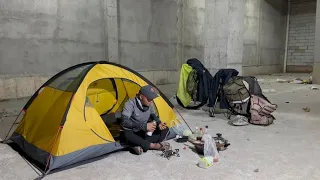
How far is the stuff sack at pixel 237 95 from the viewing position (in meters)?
3.93

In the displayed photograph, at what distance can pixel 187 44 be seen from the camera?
9.40 metres

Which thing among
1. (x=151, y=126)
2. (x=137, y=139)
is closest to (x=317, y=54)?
(x=151, y=126)

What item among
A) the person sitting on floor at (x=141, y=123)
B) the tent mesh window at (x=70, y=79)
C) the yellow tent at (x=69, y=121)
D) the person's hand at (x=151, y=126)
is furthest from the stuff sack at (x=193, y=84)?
the tent mesh window at (x=70, y=79)

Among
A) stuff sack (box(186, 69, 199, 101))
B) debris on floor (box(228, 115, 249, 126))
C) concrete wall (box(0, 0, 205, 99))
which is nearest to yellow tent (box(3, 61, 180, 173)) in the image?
debris on floor (box(228, 115, 249, 126))

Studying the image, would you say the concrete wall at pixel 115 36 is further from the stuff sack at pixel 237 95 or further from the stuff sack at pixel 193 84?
the stuff sack at pixel 237 95

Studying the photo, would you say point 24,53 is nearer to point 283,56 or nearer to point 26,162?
point 26,162

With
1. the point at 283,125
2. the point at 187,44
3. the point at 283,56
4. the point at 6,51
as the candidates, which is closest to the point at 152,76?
the point at 187,44

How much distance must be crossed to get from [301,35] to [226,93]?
11574 millimetres

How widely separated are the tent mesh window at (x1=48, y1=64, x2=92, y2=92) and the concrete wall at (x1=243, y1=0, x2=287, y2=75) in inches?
384

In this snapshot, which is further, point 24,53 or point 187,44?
point 187,44

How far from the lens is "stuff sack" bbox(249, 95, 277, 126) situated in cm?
383

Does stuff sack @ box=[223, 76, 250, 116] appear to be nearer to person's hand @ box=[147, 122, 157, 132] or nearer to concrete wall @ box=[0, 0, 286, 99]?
person's hand @ box=[147, 122, 157, 132]

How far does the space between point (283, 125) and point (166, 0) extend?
227 inches

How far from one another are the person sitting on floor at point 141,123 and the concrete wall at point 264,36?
31.7ft
